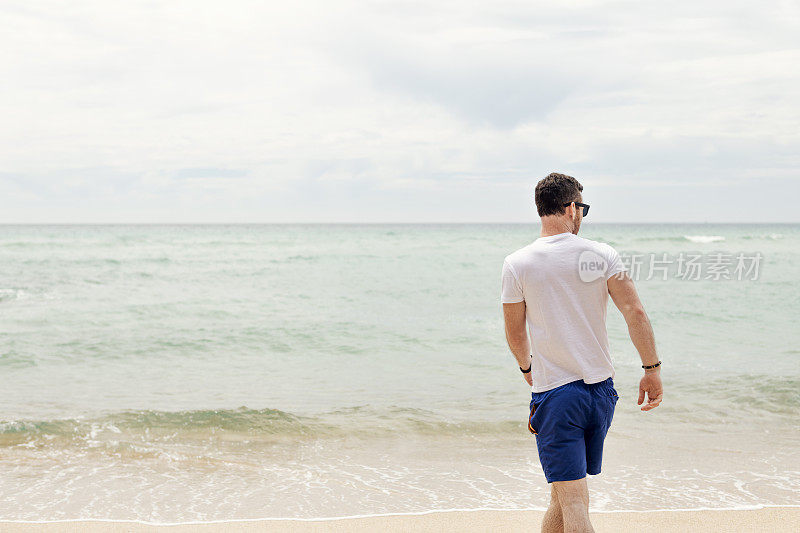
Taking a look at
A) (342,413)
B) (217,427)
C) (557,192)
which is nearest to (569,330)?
(557,192)

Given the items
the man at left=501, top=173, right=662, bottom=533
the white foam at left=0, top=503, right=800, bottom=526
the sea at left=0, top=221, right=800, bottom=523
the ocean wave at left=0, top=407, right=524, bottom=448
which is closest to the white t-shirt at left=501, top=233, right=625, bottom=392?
the man at left=501, top=173, right=662, bottom=533

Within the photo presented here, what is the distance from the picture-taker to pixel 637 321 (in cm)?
271

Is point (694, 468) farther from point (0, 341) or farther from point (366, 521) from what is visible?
point (0, 341)

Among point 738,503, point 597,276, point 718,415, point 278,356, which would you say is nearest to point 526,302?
point 597,276

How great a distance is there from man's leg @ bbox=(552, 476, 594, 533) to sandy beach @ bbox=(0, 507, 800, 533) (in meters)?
1.44

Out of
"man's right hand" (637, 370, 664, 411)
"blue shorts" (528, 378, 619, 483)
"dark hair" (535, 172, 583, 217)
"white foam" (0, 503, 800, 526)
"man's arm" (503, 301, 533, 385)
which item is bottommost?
"white foam" (0, 503, 800, 526)

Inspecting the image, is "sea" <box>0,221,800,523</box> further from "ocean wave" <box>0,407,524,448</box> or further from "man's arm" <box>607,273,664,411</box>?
"man's arm" <box>607,273,664,411</box>

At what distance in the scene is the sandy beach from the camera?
160 inches

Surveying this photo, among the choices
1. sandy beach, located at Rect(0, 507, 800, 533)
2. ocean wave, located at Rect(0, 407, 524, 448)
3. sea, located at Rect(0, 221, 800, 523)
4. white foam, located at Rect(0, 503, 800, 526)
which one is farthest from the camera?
ocean wave, located at Rect(0, 407, 524, 448)

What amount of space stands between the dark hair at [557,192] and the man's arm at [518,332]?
0.42 meters

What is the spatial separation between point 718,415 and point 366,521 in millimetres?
4534

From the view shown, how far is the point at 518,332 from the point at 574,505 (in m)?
0.74

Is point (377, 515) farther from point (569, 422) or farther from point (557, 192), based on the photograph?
point (557, 192)

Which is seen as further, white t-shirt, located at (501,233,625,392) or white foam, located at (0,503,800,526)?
white foam, located at (0,503,800,526)
